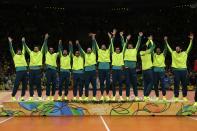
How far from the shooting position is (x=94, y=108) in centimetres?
1421

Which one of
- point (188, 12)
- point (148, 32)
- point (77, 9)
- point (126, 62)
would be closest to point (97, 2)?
point (77, 9)

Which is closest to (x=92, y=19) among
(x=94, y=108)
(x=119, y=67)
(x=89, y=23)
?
(x=89, y=23)

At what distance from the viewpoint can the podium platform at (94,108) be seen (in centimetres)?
1403

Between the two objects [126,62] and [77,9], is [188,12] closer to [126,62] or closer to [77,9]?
[77,9]

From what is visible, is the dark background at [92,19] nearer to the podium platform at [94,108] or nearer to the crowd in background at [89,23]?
the crowd in background at [89,23]

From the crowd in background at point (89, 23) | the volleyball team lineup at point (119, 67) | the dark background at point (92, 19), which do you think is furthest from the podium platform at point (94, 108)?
the dark background at point (92, 19)

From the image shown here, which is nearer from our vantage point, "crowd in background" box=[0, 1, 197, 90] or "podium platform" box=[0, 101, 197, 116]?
"podium platform" box=[0, 101, 197, 116]

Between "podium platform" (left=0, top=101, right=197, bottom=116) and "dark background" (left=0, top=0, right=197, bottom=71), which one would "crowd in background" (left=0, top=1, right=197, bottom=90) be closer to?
"dark background" (left=0, top=0, right=197, bottom=71)

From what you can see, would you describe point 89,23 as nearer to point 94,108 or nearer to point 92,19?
point 92,19

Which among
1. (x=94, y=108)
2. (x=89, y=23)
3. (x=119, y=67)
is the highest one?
(x=89, y=23)

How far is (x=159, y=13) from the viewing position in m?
32.3

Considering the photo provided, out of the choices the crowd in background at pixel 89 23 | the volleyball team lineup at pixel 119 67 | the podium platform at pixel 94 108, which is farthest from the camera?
the crowd in background at pixel 89 23

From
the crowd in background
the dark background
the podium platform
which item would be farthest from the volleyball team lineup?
the dark background

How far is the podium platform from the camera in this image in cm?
1403
